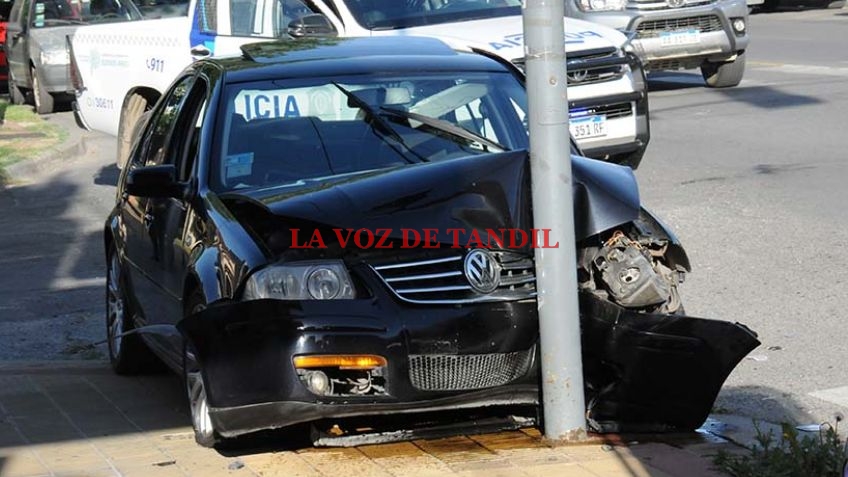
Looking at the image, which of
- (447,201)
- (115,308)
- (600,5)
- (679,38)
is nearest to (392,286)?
(447,201)

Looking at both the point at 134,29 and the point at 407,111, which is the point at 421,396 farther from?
the point at 134,29

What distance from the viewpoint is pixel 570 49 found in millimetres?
11391

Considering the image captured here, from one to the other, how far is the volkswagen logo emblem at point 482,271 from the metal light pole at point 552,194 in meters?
0.17

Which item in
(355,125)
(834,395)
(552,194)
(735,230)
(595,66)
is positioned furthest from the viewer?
(595,66)

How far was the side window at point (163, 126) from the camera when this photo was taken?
23.2ft

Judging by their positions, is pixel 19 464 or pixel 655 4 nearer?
pixel 19 464

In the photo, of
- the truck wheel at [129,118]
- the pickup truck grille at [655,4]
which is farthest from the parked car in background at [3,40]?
the pickup truck grille at [655,4]

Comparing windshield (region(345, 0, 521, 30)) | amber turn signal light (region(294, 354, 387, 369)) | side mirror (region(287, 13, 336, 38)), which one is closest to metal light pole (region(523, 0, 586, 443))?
amber turn signal light (region(294, 354, 387, 369))

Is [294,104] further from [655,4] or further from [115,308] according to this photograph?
[655,4]

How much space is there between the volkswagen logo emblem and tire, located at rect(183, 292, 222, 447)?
3.64 feet

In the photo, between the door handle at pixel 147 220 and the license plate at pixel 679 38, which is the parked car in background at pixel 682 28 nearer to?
the license plate at pixel 679 38

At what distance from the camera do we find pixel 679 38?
54.2ft

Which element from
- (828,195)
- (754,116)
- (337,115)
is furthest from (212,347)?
(754,116)

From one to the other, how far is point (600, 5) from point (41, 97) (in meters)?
8.77
